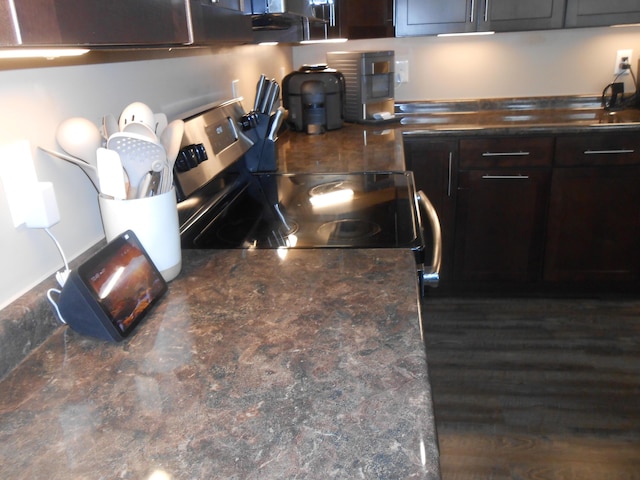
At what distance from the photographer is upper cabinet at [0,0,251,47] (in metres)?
0.40

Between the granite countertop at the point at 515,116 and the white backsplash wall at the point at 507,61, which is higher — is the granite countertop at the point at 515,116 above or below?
below

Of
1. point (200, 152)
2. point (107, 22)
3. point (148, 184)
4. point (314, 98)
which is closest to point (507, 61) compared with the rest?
point (314, 98)

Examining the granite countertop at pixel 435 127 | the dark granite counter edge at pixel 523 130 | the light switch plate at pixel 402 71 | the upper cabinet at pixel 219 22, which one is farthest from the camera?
Answer: the light switch plate at pixel 402 71

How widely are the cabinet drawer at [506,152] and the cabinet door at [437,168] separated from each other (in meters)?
0.06

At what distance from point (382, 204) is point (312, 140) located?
3.42ft

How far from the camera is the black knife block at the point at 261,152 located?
70.7 inches

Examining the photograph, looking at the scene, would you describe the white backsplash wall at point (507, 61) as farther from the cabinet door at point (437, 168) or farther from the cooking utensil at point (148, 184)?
the cooking utensil at point (148, 184)

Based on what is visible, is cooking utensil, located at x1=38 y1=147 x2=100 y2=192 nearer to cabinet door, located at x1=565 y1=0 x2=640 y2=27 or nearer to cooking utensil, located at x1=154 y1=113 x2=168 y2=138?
cooking utensil, located at x1=154 y1=113 x2=168 y2=138

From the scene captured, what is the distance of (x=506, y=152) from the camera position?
2.49 meters

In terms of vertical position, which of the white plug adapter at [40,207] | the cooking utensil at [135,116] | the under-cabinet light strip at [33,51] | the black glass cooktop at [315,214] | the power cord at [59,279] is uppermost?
the under-cabinet light strip at [33,51]

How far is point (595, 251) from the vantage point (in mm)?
2598

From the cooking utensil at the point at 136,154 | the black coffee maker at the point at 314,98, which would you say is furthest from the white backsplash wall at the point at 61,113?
the black coffee maker at the point at 314,98

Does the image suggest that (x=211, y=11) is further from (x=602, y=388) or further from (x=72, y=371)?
(x=602, y=388)

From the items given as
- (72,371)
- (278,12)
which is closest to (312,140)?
(278,12)
